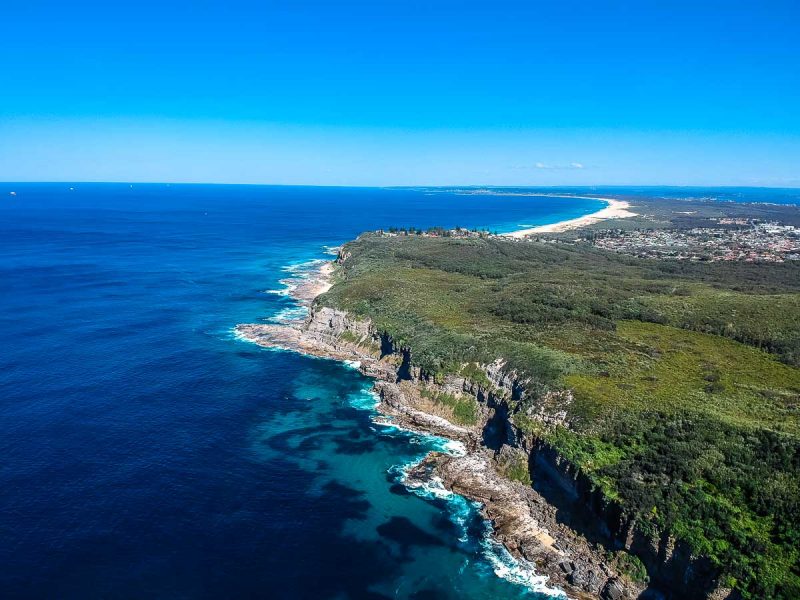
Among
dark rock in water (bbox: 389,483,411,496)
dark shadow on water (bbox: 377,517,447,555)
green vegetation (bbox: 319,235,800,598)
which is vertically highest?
green vegetation (bbox: 319,235,800,598)

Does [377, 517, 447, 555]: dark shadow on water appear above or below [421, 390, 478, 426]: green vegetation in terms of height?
below

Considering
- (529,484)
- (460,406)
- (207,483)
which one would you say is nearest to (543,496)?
(529,484)

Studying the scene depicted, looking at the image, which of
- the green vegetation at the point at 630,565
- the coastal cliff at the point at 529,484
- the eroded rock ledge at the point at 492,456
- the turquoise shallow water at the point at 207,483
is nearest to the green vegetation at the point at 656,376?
the coastal cliff at the point at 529,484

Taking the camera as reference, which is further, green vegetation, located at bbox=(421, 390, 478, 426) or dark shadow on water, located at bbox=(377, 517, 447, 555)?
green vegetation, located at bbox=(421, 390, 478, 426)

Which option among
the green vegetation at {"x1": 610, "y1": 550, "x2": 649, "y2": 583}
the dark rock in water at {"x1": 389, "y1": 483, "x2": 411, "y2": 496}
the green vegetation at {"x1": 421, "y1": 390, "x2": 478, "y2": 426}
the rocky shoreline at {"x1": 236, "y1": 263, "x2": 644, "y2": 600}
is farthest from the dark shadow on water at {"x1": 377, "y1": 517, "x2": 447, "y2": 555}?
the green vegetation at {"x1": 421, "y1": 390, "x2": 478, "y2": 426}

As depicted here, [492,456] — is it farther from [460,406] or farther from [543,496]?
[460,406]

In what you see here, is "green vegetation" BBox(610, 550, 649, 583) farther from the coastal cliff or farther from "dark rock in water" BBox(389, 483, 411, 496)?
"dark rock in water" BBox(389, 483, 411, 496)

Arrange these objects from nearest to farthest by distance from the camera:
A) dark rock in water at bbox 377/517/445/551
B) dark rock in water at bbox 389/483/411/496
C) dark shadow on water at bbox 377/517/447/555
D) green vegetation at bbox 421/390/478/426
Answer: dark shadow on water at bbox 377/517/447/555 < dark rock in water at bbox 377/517/445/551 < dark rock in water at bbox 389/483/411/496 < green vegetation at bbox 421/390/478/426

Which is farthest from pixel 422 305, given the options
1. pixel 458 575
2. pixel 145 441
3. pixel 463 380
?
pixel 458 575
